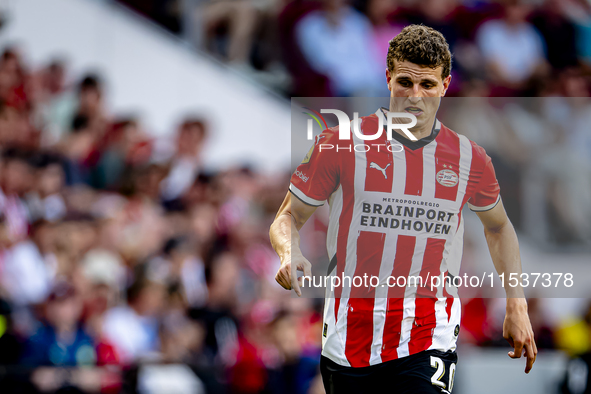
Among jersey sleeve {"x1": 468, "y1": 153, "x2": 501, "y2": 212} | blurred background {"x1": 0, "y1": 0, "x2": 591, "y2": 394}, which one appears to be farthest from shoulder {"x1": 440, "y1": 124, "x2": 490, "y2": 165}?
blurred background {"x1": 0, "y1": 0, "x2": 591, "y2": 394}

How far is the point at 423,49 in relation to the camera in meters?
3.32

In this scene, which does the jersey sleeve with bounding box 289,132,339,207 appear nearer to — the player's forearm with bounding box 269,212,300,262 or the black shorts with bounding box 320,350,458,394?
the player's forearm with bounding box 269,212,300,262

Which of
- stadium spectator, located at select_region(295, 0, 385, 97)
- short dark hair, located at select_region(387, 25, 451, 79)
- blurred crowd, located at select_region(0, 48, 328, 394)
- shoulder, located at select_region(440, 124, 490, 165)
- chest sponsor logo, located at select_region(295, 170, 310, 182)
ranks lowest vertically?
blurred crowd, located at select_region(0, 48, 328, 394)

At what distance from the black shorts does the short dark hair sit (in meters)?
1.32

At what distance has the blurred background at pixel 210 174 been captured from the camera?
7.04m

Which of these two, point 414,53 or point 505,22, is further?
point 505,22

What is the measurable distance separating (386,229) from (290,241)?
1.54ft

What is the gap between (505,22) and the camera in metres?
10.4

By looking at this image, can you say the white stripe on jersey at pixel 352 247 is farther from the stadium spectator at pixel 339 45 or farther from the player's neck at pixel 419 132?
the stadium spectator at pixel 339 45

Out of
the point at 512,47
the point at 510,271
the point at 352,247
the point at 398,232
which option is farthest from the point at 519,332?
the point at 512,47

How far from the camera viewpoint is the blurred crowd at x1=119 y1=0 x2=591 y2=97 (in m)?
8.76

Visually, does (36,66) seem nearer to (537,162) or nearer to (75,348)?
(75,348)

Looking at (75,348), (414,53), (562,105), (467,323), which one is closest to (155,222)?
(75,348)

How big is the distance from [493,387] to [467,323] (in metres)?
0.80
